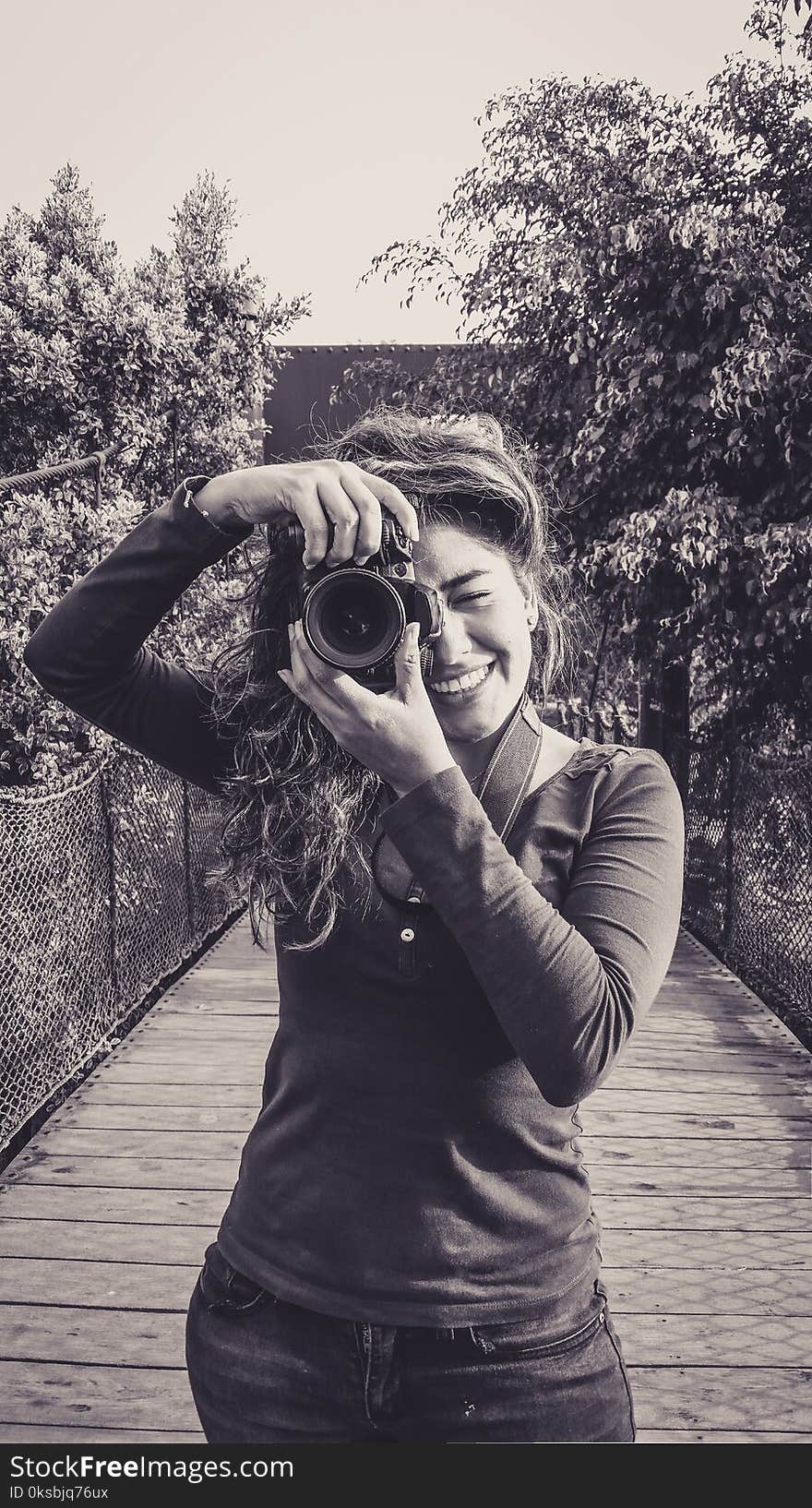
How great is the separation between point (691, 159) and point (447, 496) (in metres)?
4.94

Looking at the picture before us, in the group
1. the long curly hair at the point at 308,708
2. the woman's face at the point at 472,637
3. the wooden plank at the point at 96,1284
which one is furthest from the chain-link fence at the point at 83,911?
the woman's face at the point at 472,637

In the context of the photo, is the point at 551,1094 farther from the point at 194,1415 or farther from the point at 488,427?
the point at 194,1415

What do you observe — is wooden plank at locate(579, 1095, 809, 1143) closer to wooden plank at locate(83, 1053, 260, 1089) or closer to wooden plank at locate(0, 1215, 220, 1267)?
wooden plank at locate(83, 1053, 260, 1089)

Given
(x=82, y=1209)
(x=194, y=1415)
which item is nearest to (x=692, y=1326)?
(x=194, y=1415)

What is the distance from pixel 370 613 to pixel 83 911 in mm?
3282

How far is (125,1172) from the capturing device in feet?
10.5

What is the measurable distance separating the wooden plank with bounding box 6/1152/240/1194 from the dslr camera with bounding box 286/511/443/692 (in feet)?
7.59

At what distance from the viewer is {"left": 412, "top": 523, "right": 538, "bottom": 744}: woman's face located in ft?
3.63

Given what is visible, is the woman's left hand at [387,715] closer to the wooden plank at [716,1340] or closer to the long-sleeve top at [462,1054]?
the long-sleeve top at [462,1054]

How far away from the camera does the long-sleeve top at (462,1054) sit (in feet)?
2.94

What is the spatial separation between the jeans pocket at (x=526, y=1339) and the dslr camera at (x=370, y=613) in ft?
1.65

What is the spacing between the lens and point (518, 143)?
588 centimetres

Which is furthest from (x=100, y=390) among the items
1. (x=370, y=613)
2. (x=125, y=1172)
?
(x=370, y=613)

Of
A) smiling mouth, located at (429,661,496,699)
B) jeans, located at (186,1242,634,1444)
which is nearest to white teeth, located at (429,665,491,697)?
smiling mouth, located at (429,661,496,699)
